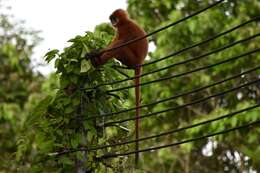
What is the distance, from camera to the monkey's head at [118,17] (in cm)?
381

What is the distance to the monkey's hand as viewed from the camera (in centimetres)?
311

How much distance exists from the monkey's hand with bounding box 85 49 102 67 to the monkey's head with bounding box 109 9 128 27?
66 cm

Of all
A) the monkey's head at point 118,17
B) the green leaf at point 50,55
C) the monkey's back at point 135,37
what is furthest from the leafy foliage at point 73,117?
the monkey's head at point 118,17

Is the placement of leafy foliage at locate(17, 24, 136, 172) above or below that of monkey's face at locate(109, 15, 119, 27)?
below

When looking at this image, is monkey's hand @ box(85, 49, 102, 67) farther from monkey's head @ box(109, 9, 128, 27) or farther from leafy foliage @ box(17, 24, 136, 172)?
monkey's head @ box(109, 9, 128, 27)

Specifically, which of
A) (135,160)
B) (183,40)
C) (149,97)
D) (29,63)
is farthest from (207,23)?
(135,160)

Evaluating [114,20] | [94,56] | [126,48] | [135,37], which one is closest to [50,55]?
[94,56]

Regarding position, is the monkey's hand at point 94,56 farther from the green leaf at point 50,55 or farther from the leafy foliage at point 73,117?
the green leaf at point 50,55

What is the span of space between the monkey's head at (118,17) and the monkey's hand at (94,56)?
655mm

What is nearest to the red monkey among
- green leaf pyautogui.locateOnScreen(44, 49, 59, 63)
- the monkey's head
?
the monkey's head

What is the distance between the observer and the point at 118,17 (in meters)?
3.88

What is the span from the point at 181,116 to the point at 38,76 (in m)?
2.18

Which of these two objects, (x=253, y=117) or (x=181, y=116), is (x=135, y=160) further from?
(x=181, y=116)

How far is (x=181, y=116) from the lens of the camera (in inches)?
325
